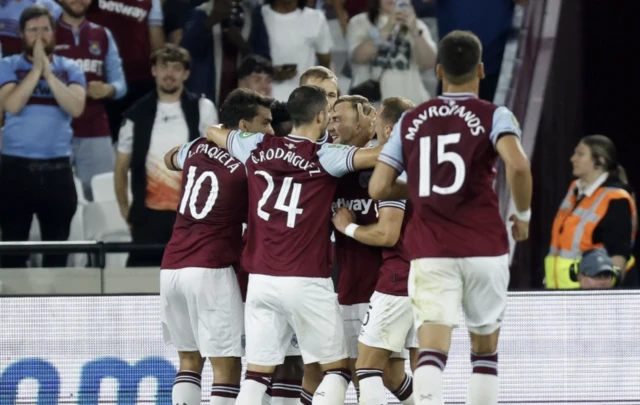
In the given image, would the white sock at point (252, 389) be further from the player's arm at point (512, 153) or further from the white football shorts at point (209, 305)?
the player's arm at point (512, 153)

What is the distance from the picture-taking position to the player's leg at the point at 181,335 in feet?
23.2

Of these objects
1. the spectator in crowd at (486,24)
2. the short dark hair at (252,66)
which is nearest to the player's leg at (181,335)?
the short dark hair at (252,66)

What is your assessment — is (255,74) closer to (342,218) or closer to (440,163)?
(342,218)

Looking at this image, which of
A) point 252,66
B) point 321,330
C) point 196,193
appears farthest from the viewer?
point 252,66

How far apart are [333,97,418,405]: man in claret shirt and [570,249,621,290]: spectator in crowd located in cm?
268

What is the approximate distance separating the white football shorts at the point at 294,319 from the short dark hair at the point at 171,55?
3.53 metres

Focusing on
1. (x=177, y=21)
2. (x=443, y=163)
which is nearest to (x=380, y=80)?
(x=177, y=21)

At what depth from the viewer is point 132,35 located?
33.4 ft

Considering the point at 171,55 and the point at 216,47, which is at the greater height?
the point at 216,47

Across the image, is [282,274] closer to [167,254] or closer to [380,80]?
[167,254]

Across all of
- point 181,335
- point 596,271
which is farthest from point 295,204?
point 596,271

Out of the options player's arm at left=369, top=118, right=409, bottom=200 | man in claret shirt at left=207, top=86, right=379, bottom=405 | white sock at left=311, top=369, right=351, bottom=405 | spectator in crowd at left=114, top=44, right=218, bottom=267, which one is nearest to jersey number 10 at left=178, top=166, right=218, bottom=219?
man in claret shirt at left=207, top=86, right=379, bottom=405

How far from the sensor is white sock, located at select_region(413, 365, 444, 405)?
569cm

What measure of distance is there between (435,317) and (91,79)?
16.6 ft
